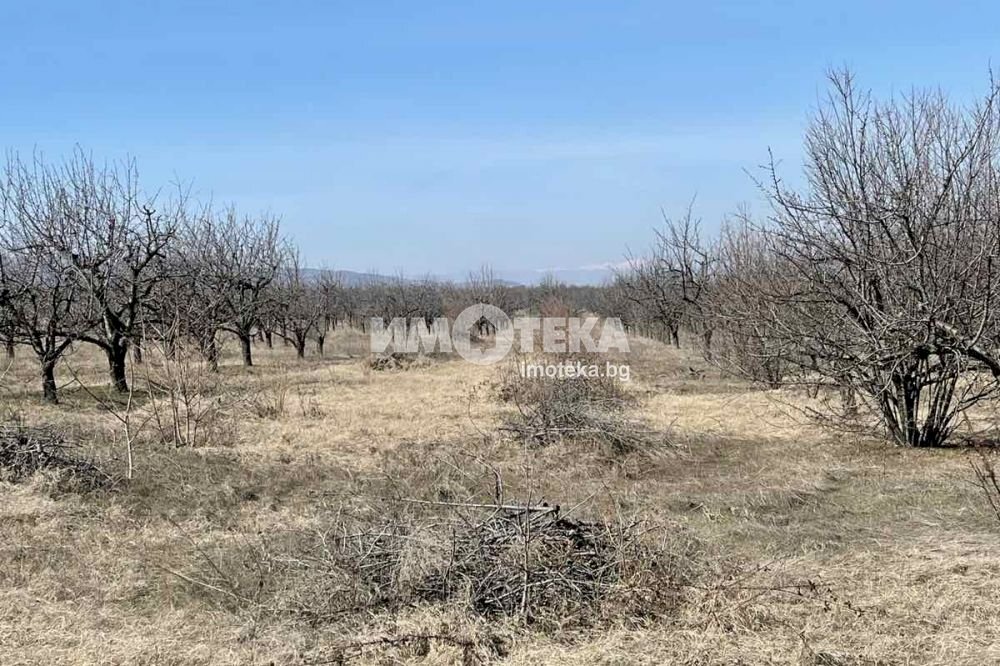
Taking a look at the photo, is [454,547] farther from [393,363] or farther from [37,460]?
[393,363]

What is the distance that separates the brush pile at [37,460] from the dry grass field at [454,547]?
0.11 meters

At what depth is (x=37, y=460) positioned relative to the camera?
220 inches

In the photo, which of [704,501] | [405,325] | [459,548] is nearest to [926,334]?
[704,501]

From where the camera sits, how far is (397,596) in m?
3.40

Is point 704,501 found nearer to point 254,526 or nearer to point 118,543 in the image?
point 254,526

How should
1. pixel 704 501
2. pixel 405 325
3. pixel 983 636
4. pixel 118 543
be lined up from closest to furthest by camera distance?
pixel 983 636
pixel 118 543
pixel 704 501
pixel 405 325

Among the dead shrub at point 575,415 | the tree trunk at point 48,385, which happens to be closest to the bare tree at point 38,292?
the tree trunk at point 48,385

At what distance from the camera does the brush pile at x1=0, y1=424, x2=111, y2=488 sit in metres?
5.44

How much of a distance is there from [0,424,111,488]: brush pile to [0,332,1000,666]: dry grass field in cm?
11

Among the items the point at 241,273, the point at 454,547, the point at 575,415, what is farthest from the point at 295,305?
the point at 454,547

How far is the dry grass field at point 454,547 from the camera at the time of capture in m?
3.00

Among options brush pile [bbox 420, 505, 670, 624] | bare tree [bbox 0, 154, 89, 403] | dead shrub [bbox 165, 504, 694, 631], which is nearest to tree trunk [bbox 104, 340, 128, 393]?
bare tree [bbox 0, 154, 89, 403]

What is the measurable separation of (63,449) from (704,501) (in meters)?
5.67

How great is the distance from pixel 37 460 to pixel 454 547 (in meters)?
4.17
